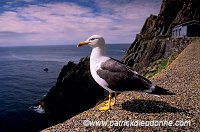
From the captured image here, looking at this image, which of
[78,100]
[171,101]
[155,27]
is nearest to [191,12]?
[155,27]

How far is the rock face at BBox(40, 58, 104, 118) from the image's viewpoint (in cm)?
3738

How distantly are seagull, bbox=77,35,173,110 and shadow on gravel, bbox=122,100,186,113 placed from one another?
811 millimetres

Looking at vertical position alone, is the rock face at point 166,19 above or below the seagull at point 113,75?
above

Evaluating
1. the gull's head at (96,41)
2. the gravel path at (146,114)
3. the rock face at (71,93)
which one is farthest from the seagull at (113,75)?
the rock face at (71,93)

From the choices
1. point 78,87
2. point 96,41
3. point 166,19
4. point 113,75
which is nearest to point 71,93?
point 78,87

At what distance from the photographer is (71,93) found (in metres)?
38.5

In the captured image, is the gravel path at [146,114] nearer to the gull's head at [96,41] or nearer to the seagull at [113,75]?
the seagull at [113,75]

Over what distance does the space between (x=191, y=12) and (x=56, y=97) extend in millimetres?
50397

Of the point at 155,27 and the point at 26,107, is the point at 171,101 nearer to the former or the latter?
the point at 26,107

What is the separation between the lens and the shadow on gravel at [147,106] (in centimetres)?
745

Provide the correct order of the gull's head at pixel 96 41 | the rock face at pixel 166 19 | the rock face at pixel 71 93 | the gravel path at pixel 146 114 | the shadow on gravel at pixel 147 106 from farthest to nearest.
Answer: the rock face at pixel 166 19
the rock face at pixel 71 93
the gull's head at pixel 96 41
the shadow on gravel at pixel 147 106
the gravel path at pixel 146 114

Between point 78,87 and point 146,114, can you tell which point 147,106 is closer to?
point 146,114

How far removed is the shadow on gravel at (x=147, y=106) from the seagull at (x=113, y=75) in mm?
811

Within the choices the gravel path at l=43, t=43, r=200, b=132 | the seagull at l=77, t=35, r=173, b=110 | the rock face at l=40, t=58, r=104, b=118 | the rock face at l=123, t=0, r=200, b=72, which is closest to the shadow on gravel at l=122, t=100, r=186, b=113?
the gravel path at l=43, t=43, r=200, b=132
